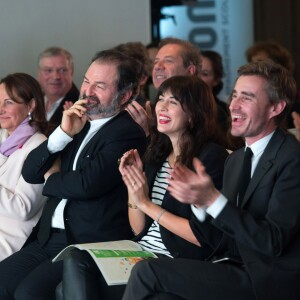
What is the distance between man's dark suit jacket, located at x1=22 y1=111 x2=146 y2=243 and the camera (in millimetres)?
3578

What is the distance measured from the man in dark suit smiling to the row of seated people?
0.27 metres

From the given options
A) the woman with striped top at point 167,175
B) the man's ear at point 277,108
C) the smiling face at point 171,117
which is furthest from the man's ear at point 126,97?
the man's ear at point 277,108

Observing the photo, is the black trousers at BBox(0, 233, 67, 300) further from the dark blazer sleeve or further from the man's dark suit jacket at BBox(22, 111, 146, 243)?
the dark blazer sleeve

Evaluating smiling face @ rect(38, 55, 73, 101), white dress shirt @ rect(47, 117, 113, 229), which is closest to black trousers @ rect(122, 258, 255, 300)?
white dress shirt @ rect(47, 117, 113, 229)

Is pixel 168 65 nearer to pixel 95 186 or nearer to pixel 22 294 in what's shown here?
pixel 95 186

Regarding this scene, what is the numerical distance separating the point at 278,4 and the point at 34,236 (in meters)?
4.02

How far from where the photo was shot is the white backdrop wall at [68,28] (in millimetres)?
5809

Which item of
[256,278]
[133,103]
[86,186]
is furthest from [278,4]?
[256,278]

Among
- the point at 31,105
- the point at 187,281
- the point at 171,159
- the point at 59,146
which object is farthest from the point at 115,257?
the point at 31,105

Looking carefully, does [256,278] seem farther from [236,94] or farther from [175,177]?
[236,94]

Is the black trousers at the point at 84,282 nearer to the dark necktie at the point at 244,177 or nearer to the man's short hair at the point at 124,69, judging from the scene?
the dark necktie at the point at 244,177

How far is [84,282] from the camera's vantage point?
317 centimetres

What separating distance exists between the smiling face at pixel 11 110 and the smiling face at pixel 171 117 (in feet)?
3.36

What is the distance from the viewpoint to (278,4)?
7.15 metres
